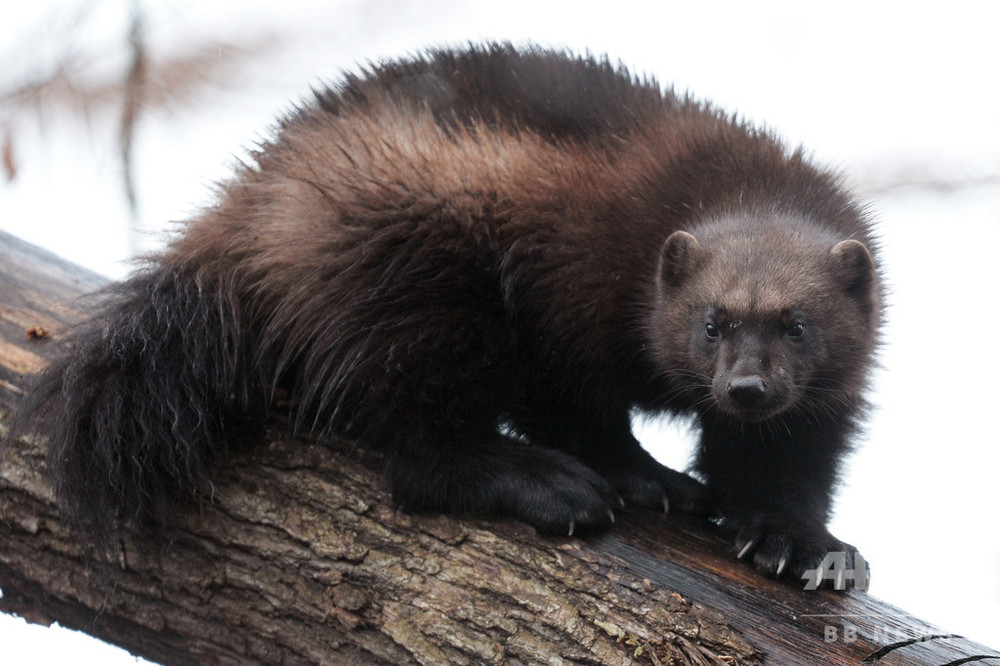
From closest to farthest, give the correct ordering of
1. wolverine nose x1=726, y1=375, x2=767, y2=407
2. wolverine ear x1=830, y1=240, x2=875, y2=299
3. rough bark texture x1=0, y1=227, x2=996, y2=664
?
rough bark texture x1=0, y1=227, x2=996, y2=664 < wolverine nose x1=726, y1=375, x2=767, y2=407 < wolverine ear x1=830, y1=240, x2=875, y2=299

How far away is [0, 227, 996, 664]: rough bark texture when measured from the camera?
1.91 metres

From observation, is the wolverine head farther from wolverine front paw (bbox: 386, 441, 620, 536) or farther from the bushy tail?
the bushy tail

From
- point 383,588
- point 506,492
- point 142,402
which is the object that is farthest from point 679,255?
point 142,402

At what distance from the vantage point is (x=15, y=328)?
2740mm

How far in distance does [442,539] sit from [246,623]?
466 millimetres

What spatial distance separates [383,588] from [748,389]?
919mm

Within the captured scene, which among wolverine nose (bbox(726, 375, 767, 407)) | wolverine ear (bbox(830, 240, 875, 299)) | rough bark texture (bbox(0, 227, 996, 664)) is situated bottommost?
rough bark texture (bbox(0, 227, 996, 664))

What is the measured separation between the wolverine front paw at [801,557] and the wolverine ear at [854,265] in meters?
0.64

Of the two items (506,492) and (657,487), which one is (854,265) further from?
(506,492)

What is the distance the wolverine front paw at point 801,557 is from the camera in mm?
2150

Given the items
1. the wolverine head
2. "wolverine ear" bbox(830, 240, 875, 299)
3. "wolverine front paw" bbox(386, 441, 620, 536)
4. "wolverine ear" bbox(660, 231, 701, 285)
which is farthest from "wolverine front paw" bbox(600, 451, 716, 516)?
"wolverine ear" bbox(830, 240, 875, 299)

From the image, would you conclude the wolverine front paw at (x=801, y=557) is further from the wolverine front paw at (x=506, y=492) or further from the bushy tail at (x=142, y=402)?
the bushy tail at (x=142, y=402)

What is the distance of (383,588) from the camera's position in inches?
80.2

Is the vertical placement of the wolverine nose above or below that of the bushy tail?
above
